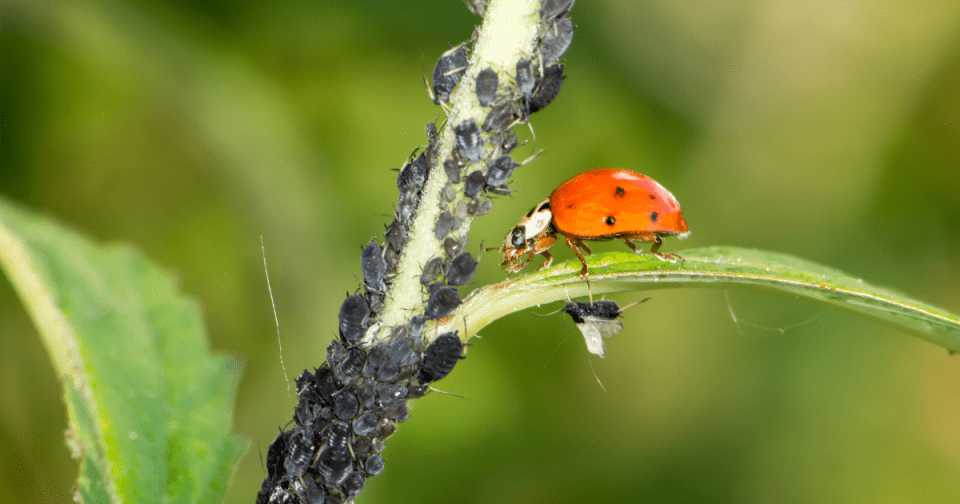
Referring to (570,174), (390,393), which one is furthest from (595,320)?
(570,174)

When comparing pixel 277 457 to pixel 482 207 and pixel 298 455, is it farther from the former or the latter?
pixel 482 207

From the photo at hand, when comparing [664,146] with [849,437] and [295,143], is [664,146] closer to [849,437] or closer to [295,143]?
[849,437]

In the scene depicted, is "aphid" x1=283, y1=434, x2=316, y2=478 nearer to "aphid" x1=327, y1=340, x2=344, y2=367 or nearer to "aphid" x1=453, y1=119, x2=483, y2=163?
"aphid" x1=327, y1=340, x2=344, y2=367

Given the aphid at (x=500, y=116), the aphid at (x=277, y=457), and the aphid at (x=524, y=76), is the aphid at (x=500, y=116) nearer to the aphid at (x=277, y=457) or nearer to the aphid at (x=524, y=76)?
the aphid at (x=524, y=76)

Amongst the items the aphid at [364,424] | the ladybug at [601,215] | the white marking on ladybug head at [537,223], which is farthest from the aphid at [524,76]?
the white marking on ladybug head at [537,223]

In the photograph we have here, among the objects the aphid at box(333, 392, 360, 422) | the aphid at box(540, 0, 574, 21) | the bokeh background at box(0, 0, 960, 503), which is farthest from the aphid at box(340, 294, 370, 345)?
the bokeh background at box(0, 0, 960, 503)

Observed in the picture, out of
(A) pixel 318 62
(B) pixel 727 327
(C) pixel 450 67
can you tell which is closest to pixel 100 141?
(A) pixel 318 62
